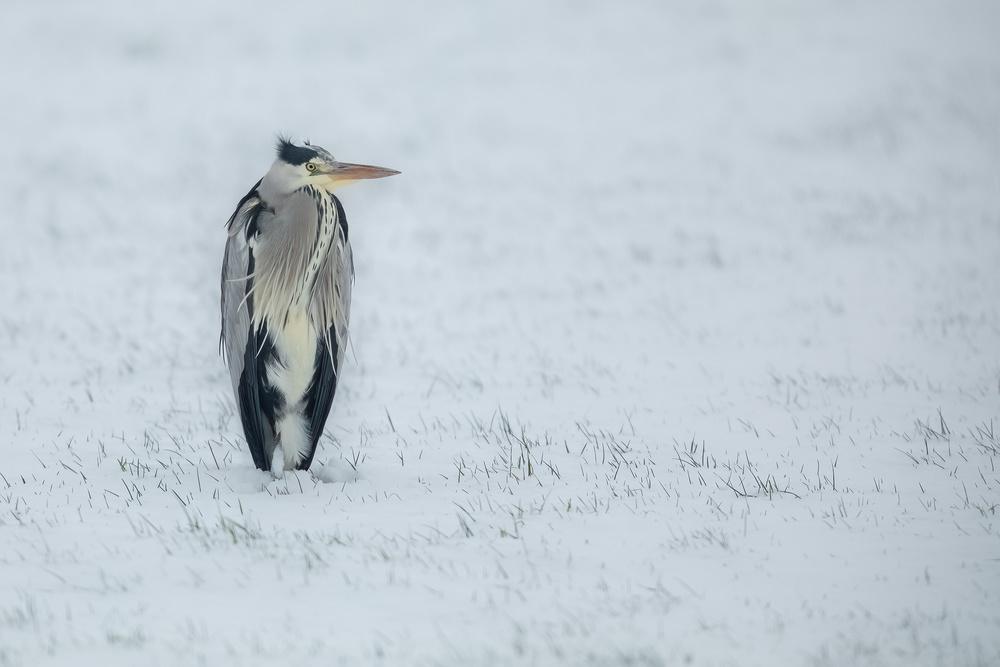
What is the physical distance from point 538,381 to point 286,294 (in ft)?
9.91

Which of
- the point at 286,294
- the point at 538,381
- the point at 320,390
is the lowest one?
the point at 538,381

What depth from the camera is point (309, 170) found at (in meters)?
4.57

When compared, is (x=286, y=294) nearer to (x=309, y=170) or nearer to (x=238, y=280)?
(x=238, y=280)

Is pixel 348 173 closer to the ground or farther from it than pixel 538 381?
farther from it

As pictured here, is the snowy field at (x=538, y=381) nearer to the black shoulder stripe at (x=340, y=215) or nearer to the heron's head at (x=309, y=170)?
the black shoulder stripe at (x=340, y=215)

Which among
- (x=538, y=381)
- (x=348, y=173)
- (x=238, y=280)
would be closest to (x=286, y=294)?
(x=238, y=280)

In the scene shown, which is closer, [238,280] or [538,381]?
[238,280]

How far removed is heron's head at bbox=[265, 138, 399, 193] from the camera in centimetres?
454

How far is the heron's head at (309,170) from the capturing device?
14.9 ft

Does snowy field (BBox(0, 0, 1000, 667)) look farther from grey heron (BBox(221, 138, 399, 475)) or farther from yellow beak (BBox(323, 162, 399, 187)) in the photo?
yellow beak (BBox(323, 162, 399, 187))

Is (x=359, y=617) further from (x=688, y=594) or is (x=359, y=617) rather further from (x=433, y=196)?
(x=433, y=196)

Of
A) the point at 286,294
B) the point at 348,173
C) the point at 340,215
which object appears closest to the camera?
the point at 286,294

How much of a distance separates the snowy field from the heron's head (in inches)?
19.1

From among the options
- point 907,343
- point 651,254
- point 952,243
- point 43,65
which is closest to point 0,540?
point 907,343
